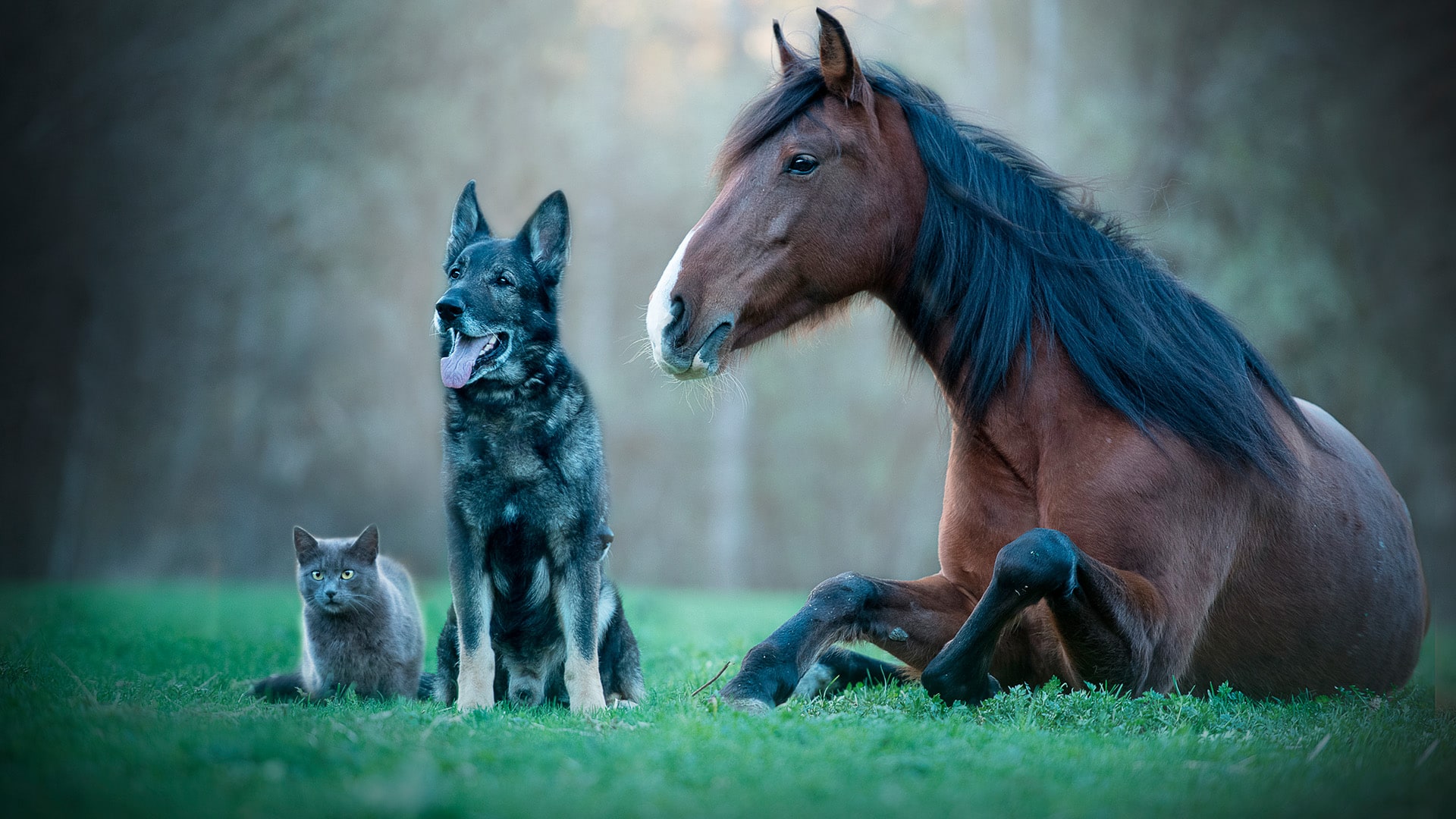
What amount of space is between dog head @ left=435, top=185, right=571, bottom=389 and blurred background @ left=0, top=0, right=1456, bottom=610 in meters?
1.01

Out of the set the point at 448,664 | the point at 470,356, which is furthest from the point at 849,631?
the point at 470,356

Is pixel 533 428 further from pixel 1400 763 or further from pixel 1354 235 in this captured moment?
pixel 1354 235

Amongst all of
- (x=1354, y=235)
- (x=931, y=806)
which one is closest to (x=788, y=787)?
(x=931, y=806)

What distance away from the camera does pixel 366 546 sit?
5801mm

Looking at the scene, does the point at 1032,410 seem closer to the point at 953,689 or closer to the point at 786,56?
the point at 953,689

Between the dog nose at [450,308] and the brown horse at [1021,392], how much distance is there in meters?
0.97

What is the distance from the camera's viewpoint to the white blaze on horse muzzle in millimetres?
4059

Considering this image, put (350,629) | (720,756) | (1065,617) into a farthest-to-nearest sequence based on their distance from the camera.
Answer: (350,629) < (1065,617) < (720,756)

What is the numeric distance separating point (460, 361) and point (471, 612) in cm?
112

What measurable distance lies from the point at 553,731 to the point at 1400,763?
8.97 feet

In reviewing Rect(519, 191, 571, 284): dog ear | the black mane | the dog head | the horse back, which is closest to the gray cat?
the dog head

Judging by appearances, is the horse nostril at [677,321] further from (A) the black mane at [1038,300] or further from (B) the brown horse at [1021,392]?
(A) the black mane at [1038,300]

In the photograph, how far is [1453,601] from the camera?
16.5 meters

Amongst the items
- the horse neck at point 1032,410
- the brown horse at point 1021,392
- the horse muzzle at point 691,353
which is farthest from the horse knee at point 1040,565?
the horse muzzle at point 691,353
